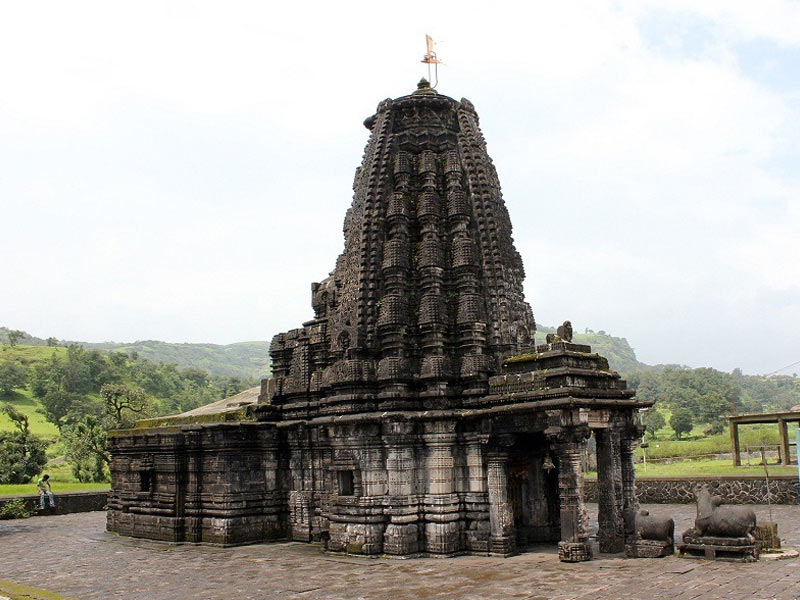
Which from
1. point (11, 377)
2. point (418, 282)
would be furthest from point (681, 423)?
point (11, 377)

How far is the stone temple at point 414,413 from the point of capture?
16.2 m

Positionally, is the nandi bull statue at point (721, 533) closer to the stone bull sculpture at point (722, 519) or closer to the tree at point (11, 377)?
the stone bull sculpture at point (722, 519)

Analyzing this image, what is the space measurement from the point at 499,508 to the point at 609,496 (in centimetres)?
238

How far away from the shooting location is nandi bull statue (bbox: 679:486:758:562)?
45.8 feet

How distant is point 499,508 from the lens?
16.2 m

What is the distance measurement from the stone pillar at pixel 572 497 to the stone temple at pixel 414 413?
34 mm

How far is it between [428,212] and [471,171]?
1.77m

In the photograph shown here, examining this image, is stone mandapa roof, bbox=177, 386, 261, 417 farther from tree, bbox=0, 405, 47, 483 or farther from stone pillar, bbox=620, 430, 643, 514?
tree, bbox=0, 405, 47, 483

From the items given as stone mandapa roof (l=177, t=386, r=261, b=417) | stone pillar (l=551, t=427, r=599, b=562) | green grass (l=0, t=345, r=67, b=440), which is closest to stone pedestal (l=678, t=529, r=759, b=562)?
stone pillar (l=551, t=427, r=599, b=562)

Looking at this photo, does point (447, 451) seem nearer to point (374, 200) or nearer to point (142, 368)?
point (374, 200)

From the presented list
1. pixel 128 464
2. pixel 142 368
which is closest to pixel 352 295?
pixel 128 464

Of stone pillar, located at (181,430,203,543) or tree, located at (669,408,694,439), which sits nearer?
stone pillar, located at (181,430,203,543)

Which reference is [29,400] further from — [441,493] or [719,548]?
[719,548]

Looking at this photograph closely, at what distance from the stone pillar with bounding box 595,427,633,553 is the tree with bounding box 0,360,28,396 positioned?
88765 mm
